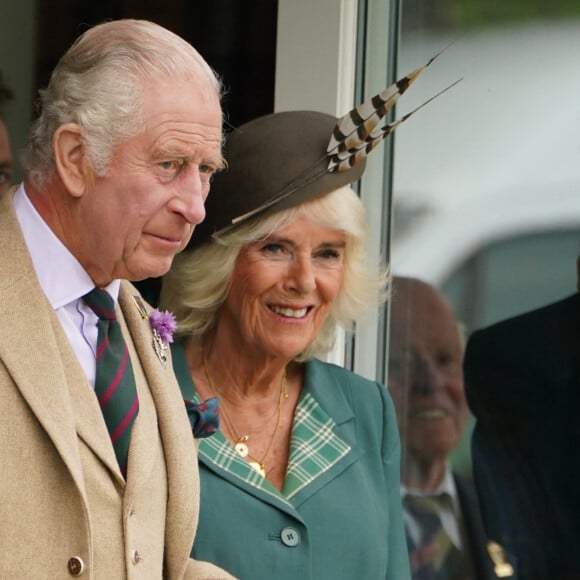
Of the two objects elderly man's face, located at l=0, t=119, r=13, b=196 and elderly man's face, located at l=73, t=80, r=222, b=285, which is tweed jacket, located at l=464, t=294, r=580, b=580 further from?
elderly man's face, located at l=73, t=80, r=222, b=285

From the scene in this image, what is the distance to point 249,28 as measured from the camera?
15.4ft

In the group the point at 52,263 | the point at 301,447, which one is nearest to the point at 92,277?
the point at 52,263

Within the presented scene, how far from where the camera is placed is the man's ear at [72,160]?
2.32 meters

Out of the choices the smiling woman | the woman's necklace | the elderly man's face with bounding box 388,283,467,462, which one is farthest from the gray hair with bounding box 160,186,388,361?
the elderly man's face with bounding box 388,283,467,462

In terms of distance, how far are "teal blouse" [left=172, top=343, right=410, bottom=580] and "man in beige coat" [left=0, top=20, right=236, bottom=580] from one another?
0.40 m

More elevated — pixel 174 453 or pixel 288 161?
pixel 288 161

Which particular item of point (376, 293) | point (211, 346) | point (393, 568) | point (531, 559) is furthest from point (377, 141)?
point (531, 559)

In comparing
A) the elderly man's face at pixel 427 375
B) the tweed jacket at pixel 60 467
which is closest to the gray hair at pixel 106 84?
the tweed jacket at pixel 60 467

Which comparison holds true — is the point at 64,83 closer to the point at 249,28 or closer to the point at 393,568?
the point at 393,568

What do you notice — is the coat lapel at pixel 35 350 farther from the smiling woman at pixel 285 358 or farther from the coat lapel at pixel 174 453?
the smiling woman at pixel 285 358

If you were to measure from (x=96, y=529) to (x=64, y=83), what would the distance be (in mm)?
727

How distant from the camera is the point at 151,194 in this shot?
7.62 ft

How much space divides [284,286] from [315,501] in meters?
0.45

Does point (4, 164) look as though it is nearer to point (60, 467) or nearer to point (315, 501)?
point (315, 501)
